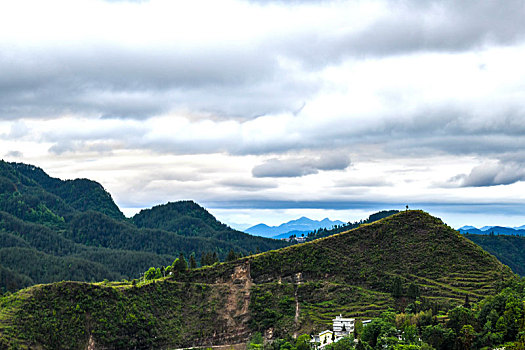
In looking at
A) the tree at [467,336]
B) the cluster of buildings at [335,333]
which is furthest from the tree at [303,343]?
the tree at [467,336]

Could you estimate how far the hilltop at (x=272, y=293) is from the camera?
4572 inches

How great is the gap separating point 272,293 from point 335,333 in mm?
27008

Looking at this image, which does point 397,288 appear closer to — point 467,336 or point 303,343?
point 303,343

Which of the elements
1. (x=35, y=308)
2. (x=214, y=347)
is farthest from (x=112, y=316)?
(x=214, y=347)

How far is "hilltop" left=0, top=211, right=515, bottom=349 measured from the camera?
116125 mm

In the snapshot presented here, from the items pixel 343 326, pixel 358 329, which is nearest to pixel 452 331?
pixel 358 329

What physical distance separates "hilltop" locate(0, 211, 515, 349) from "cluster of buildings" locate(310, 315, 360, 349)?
7.42 metres

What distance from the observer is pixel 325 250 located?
14375 centimetres

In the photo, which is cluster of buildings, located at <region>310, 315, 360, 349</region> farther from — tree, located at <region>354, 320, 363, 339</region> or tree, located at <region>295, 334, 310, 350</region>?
tree, located at <region>295, 334, 310, 350</region>

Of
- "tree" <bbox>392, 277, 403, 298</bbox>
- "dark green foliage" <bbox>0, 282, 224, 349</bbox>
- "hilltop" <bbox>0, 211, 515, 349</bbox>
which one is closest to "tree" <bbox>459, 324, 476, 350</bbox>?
"hilltop" <bbox>0, 211, 515, 349</bbox>

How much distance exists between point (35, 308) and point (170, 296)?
102 feet

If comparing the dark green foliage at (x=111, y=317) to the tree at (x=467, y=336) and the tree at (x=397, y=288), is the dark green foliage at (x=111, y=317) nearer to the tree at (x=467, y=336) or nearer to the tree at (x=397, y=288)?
the tree at (x=397, y=288)

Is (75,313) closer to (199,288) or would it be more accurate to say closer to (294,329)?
(199,288)

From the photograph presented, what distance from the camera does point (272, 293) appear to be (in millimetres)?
132750
